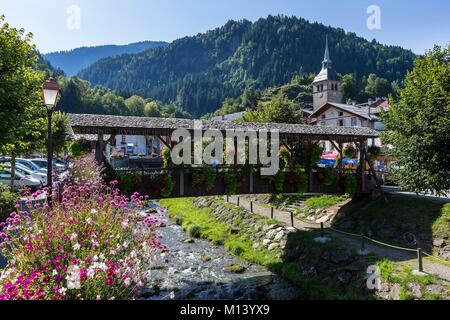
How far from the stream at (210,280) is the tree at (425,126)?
8076mm

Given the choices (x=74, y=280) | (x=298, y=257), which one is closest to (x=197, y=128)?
(x=298, y=257)

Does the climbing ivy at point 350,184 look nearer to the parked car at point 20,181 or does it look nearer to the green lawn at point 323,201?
the green lawn at point 323,201

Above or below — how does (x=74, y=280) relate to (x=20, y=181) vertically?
above

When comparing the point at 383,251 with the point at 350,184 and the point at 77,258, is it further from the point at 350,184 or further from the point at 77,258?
the point at 77,258

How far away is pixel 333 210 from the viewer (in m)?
21.3

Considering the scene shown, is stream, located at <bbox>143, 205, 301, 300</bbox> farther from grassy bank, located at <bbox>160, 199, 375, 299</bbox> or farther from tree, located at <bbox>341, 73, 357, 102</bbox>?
tree, located at <bbox>341, 73, 357, 102</bbox>

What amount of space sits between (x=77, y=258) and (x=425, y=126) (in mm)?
15811

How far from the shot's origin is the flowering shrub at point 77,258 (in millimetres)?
4715

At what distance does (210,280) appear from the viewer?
14.9 m

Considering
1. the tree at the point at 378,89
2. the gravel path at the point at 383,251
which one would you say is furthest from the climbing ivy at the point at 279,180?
the tree at the point at 378,89

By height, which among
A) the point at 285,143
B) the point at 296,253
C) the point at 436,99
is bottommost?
the point at 296,253

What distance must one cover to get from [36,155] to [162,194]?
132 feet
